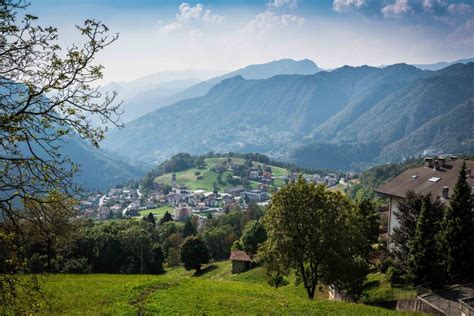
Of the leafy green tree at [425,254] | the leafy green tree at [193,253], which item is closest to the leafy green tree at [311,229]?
the leafy green tree at [425,254]

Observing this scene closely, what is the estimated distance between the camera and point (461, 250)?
29.5 meters

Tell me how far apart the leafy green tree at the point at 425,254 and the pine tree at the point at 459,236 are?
0.96 meters

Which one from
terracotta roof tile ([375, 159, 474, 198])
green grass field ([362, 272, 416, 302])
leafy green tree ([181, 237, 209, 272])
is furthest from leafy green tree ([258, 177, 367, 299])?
leafy green tree ([181, 237, 209, 272])

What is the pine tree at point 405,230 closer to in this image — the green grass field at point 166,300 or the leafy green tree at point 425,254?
the leafy green tree at point 425,254

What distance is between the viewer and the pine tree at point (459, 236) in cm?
2956

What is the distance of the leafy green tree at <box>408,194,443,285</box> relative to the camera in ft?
94.5

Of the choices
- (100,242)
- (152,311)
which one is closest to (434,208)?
(152,311)

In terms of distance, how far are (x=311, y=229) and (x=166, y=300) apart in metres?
10.3

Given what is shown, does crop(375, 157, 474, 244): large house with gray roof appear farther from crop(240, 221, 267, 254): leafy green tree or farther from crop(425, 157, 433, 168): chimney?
crop(240, 221, 267, 254): leafy green tree

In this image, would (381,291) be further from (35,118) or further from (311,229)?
(35,118)

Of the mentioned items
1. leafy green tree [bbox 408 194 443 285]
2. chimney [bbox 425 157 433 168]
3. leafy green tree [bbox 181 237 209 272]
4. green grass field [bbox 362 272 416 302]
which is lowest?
leafy green tree [bbox 181 237 209 272]

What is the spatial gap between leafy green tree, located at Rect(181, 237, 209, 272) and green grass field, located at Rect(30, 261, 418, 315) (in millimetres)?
43266

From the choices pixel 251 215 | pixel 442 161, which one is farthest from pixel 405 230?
pixel 251 215

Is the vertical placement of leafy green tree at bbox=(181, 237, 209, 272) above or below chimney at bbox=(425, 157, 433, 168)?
below
